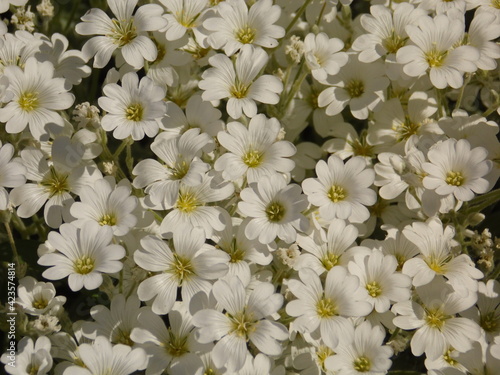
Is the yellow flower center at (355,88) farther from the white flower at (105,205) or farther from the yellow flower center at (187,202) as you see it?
the white flower at (105,205)

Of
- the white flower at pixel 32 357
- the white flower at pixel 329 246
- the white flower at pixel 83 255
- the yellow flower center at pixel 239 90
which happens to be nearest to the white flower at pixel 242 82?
the yellow flower center at pixel 239 90

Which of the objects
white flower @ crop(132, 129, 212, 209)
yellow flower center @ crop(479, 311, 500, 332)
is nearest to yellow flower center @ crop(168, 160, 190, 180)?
white flower @ crop(132, 129, 212, 209)

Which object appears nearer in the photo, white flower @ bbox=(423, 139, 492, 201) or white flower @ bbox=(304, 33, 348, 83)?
white flower @ bbox=(423, 139, 492, 201)

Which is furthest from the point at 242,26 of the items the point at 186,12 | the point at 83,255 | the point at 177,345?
the point at 177,345

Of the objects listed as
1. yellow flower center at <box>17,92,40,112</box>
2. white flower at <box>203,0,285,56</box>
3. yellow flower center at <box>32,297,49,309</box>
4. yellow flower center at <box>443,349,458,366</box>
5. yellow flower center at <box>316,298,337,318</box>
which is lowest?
yellow flower center at <box>443,349,458,366</box>

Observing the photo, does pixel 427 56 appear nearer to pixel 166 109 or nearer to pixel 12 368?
pixel 166 109

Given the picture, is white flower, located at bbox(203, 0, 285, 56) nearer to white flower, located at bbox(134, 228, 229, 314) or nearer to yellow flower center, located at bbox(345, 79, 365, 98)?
yellow flower center, located at bbox(345, 79, 365, 98)

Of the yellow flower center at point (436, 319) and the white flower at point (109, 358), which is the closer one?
the white flower at point (109, 358)
